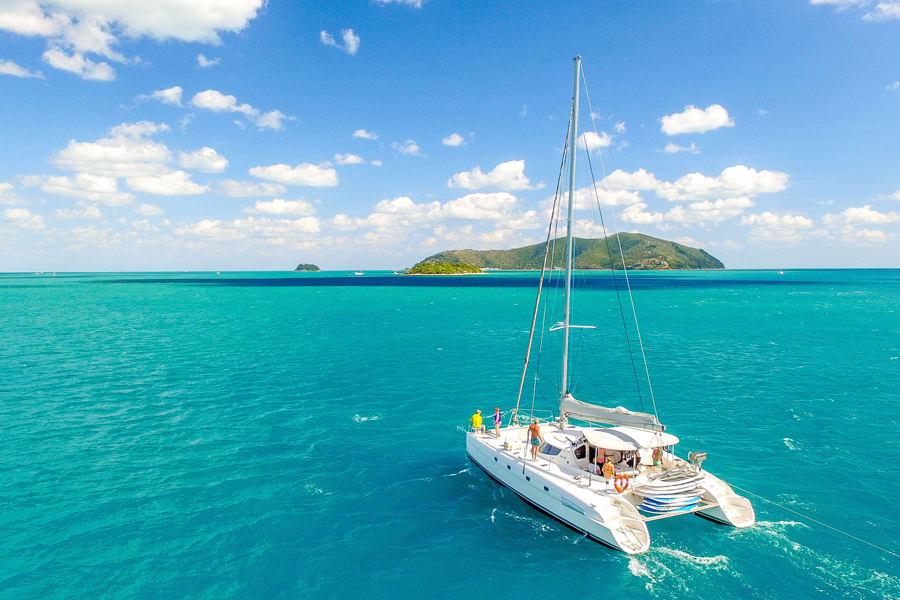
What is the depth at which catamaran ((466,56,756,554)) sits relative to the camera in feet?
68.6

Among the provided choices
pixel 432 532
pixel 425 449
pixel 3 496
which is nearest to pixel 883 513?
pixel 432 532

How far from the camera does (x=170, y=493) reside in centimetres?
2575

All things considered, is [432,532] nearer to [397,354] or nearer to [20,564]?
[20,564]

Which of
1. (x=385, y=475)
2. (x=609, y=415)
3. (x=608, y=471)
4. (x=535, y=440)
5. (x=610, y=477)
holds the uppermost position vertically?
(x=609, y=415)

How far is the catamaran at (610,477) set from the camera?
68.6 feet

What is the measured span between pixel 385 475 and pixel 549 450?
10.5 meters

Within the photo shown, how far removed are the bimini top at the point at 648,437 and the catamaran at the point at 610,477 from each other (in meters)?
0.05

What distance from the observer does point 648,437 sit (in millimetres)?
24109

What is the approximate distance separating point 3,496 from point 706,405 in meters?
51.2

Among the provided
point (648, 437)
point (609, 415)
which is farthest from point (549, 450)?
point (648, 437)

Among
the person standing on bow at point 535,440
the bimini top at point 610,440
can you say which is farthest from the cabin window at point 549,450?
the bimini top at point 610,440

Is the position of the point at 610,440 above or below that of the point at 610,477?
above

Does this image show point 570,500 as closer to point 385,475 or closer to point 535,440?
point 535,440

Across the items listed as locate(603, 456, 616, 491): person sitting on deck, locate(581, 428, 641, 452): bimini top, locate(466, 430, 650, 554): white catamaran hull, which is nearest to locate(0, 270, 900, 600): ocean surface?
locate(466, 430, 650, 554): white catamaran hull
